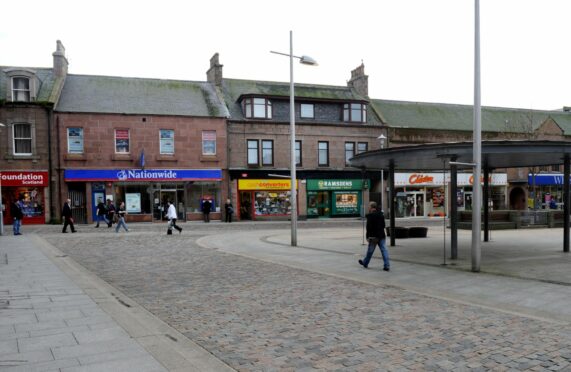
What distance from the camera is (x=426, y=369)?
4.94 m

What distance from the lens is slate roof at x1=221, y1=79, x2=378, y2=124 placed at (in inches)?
1442

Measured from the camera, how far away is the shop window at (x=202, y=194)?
34.5 meters

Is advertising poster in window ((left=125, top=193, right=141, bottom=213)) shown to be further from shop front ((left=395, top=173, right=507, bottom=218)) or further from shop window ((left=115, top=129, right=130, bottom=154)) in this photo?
shop front ((left=395, top=173, right=507, bottom=218))

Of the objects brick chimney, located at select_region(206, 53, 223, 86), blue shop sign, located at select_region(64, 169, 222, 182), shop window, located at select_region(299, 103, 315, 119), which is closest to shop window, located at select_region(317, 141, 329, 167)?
shop window, located at select_region(299, 103, 315, 119)

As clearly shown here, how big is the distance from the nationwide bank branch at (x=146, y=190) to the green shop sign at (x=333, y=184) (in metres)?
7.34

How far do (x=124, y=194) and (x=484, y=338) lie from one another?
30.2 metres

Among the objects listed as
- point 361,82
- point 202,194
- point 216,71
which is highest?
point 216,71

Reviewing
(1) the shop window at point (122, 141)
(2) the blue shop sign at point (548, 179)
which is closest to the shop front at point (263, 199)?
(1) the shop window at point (122, 141)

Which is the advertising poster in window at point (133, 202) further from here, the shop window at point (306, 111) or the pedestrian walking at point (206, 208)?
the shop window at point (306, 111)

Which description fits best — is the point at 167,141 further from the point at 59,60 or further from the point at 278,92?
the point at 278,92

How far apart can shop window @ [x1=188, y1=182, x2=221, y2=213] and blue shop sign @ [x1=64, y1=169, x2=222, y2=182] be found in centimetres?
61

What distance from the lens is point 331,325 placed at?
21.9ft

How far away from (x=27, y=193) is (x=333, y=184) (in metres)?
21.6

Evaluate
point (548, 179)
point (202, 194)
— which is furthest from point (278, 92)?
point (548, 179)
